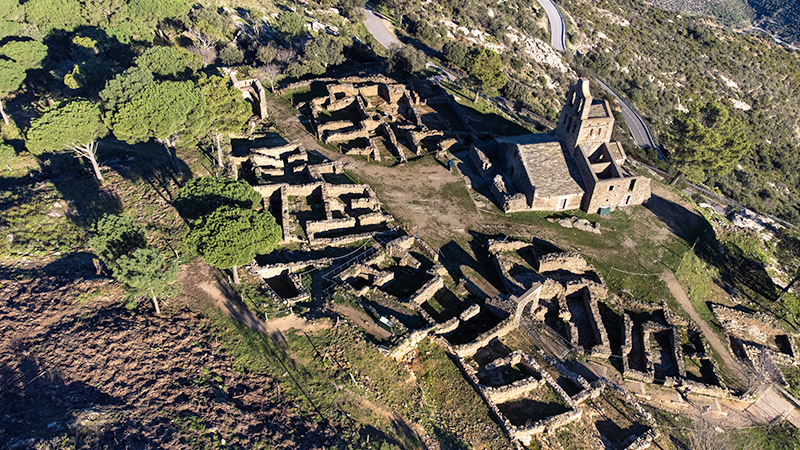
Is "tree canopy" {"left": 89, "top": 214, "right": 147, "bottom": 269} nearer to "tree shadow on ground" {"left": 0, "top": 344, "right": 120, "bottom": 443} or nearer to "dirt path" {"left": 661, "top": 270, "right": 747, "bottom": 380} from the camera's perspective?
"tree shadow on ground" {"left": 0, "top": 344, "right": 120, "bottom": 443}

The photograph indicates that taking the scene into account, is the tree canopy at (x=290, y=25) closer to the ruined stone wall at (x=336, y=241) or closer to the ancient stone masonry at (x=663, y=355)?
the ruined stone wall at (x=336, y=241)

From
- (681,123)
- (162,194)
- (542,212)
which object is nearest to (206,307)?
(162,194)

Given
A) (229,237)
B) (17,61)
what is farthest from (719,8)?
(17,61)

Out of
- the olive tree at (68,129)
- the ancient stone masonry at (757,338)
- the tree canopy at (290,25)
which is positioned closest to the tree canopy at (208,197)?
the olive tree at (68,129)

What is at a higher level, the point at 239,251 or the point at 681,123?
the point at 681,123

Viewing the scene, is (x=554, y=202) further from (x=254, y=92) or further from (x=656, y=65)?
(x=656, y=65)

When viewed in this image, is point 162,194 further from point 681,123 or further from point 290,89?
point 681,123

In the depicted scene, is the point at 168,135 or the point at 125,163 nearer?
the point at 168,135
